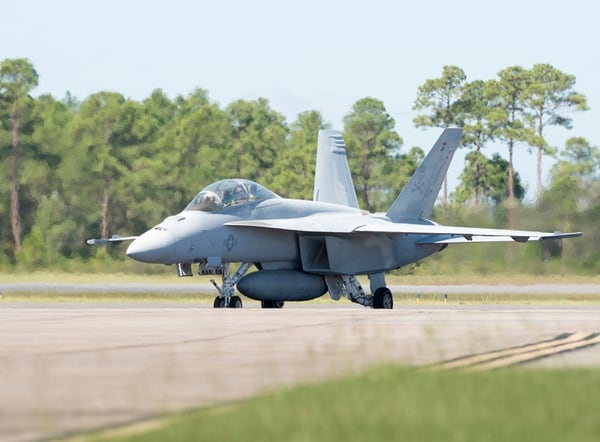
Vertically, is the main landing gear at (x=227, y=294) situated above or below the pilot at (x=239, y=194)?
below

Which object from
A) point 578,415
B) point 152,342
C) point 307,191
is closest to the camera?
point 578,415

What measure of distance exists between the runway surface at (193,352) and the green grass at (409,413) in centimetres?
56

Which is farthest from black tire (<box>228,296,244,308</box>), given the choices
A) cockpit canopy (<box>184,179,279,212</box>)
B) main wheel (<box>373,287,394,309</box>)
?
main wheel (<box>373,287,394,309</box>)

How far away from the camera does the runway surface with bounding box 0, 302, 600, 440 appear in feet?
31.9

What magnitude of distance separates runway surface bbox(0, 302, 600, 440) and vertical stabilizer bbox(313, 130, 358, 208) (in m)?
17.3

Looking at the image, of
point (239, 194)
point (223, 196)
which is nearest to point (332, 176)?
point (239, 194)

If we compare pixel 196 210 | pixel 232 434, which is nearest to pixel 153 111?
pixel 196 210

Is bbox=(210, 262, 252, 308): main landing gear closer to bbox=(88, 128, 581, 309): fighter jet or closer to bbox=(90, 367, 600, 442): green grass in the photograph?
bbox=(88, 128, 581, 309): fighter jet

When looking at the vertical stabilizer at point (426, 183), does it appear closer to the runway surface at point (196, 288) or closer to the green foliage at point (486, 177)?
the runway surface at point (196, 288)

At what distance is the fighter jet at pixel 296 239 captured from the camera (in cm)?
3102

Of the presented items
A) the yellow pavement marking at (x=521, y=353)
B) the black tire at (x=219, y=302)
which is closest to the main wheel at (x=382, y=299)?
the black tire at (x=219, y=302)

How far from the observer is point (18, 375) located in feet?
38.7

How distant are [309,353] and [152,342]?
7.95ft

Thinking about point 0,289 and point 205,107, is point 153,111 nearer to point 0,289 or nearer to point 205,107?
point 205,107
